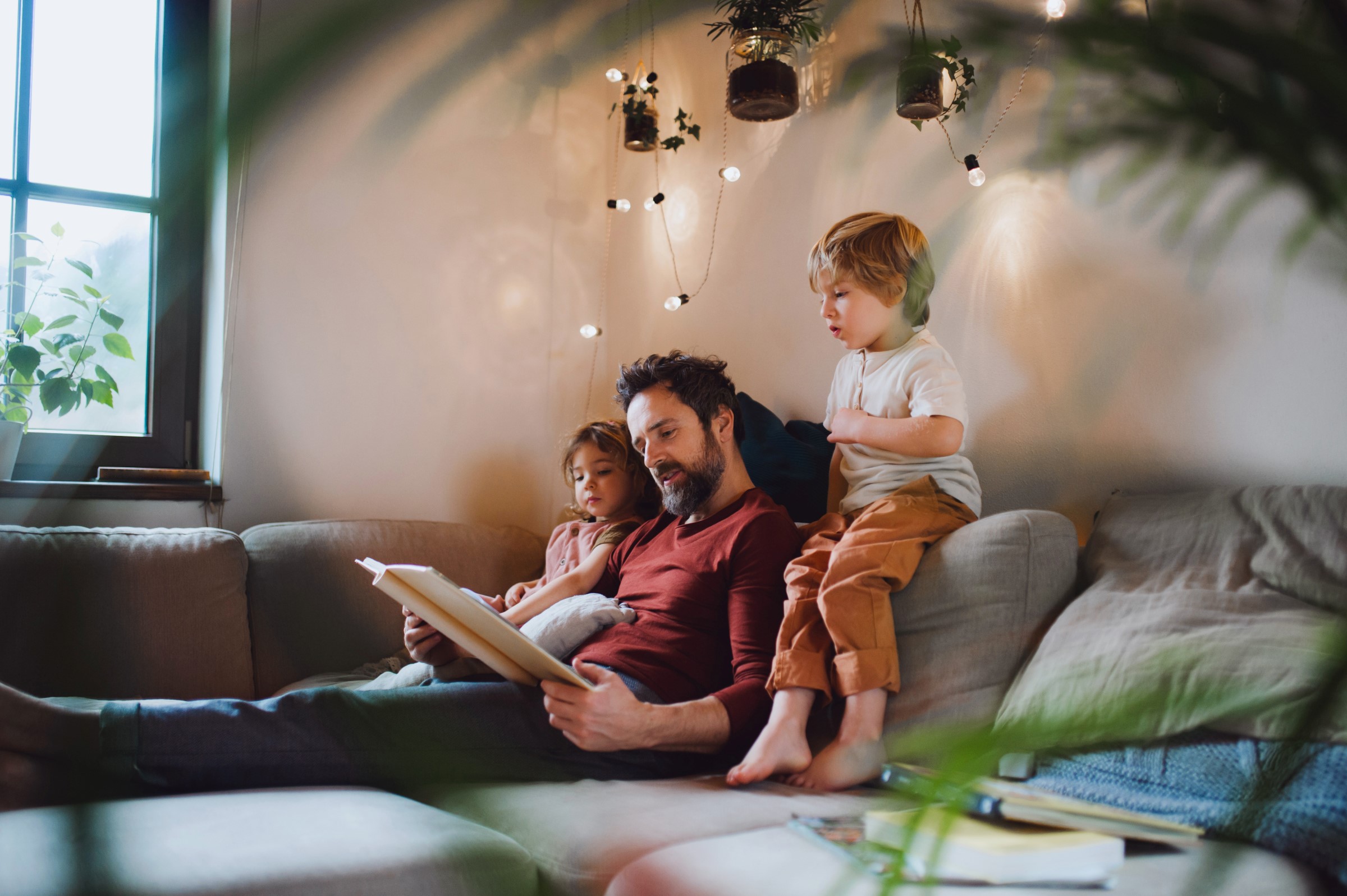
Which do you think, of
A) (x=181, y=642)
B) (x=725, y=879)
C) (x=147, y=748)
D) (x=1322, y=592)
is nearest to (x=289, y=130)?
(x=725, y=879)

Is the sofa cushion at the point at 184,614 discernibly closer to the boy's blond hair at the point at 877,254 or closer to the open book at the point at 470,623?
the open book at the point at 470,623

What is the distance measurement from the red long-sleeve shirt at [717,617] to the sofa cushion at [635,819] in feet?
0.64

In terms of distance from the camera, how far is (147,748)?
1.22 metres

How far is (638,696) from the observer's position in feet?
4.96

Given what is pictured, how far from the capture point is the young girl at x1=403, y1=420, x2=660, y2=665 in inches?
83.7

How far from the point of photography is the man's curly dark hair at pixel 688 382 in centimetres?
185

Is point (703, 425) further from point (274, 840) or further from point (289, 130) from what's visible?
point (289, 130)

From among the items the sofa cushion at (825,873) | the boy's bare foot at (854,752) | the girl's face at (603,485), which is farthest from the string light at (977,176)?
the sofa cushion at (825,873)

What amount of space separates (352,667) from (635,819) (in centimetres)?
129

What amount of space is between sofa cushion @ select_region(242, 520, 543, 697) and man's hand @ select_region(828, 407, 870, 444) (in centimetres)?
109

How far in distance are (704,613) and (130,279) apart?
155cm

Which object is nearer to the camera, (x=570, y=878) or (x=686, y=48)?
(x=570, y=878)

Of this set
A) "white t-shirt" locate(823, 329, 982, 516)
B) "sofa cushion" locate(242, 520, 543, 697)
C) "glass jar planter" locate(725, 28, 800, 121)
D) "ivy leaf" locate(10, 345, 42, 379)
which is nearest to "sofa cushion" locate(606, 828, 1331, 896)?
"white t-shirt" locate(823, 329, 982, 516)

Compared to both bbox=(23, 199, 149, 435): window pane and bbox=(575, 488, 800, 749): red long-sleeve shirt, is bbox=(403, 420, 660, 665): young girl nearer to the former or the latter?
bbox=(575, 488, 800, 749): red long-sleeve shirt
